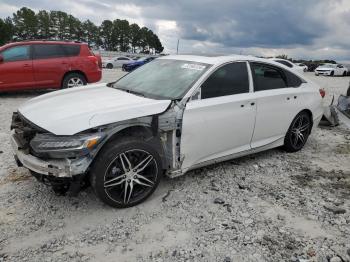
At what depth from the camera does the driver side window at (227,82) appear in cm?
417

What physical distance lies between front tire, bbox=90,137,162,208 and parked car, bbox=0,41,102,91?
753cm

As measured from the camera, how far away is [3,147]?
544cm

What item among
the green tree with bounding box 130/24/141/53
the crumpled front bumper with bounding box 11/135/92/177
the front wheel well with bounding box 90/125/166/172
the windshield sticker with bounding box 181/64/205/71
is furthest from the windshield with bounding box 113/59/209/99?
the green tree with bounding box 130/24/141/53

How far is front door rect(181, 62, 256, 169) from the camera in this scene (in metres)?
3.94

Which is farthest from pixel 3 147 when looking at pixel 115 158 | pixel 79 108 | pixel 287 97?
pixel 287 97

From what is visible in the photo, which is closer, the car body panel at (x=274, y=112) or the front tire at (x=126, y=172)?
the front tire at (x=126, y=172)

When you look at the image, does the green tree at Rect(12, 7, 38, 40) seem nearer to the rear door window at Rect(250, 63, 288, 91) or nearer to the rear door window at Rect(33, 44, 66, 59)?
the rear door window at Rect(33, 44, 66, 59)

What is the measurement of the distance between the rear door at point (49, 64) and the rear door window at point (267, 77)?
718 centimetres

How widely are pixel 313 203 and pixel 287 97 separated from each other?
69.5 inches

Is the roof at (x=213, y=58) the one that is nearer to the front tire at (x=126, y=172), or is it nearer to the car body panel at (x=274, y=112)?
the car body panel at (x=274, y=112)

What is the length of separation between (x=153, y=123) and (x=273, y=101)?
2.06 metres

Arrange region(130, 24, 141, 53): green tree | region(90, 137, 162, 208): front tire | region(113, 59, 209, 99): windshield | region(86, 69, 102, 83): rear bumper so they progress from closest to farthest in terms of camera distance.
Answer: region(90, 137, 162, 208): front tire < region(113, 59, 209, 99): windshield < region(86, 69, 102, 83): rear bumper < region(130, 24, 141, 53): green tree

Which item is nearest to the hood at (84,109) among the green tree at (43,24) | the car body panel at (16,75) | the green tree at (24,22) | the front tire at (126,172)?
the front tire at (126,172)

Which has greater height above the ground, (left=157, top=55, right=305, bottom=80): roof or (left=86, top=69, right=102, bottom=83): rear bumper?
(left=157, top=55, right=305, bottom=80): roof
